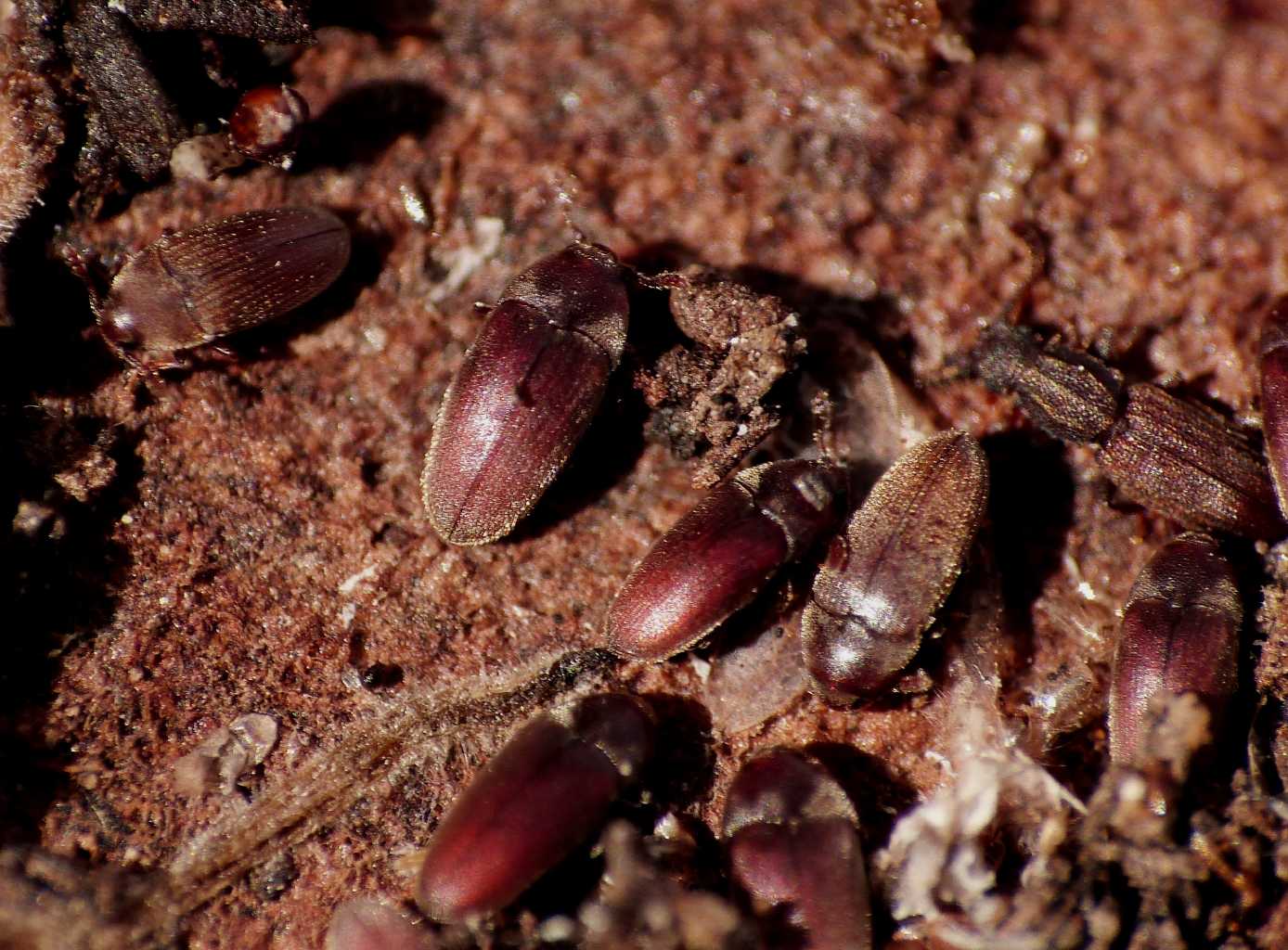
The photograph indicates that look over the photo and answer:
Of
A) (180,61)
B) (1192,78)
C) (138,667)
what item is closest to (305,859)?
(138,667)

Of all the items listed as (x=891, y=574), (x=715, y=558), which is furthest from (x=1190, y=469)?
(x=715, y=558)

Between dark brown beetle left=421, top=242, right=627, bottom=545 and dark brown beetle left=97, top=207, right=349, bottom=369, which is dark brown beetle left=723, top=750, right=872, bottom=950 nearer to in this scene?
dark brown beetle left=421, top=242, right=627, bottom=545

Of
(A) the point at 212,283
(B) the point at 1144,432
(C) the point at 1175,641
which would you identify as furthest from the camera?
(B) the point at 1144,432

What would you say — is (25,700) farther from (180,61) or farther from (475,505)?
(180,61)

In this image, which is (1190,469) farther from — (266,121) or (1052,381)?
(266,121)

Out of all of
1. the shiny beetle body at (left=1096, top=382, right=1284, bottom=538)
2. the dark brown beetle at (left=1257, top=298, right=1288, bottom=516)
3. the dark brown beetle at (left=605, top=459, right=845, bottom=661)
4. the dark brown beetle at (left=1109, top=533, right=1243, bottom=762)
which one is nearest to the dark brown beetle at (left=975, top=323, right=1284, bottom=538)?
the shiny beetle body at (left=1096, top=382, right=1284, bottom=538)

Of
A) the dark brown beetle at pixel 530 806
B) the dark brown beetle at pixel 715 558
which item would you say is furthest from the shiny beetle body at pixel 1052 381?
the dark brown beetle at pixel 530 806
